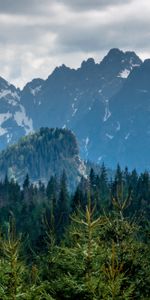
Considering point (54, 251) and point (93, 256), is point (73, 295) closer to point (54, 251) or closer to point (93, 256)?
point (93, 256)

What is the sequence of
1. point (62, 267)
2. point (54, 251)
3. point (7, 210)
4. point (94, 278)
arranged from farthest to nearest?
point (7, 210) < point (54, 251) < point (62, 267) < point (94, 278)

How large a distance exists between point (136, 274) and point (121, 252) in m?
1.58

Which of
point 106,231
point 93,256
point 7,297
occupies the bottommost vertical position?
point 7,297

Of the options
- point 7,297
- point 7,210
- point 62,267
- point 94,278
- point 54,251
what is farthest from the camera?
point 7,210

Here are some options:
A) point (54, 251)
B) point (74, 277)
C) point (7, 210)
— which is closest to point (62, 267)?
point (74, 277)

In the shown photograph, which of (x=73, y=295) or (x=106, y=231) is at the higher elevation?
(x=106, y=231)

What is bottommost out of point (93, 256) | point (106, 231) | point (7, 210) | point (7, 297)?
point (7, 297)

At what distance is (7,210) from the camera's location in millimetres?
179000

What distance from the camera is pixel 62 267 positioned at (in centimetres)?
2841

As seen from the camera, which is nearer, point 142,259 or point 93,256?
point 93,256

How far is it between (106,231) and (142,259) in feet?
8.27

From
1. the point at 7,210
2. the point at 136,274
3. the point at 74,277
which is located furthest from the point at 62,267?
the point at 7,210

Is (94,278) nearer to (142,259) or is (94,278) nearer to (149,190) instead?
(142,259)

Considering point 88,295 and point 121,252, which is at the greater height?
point 121,252
